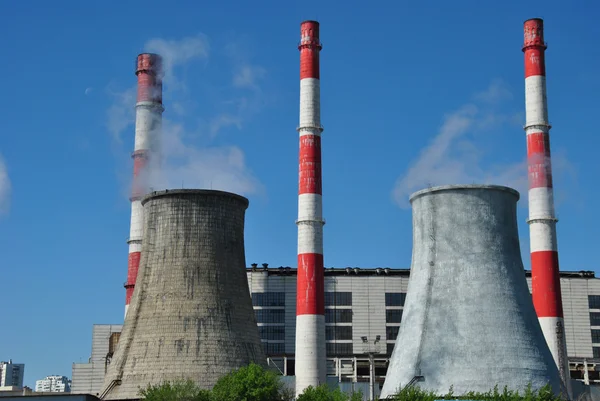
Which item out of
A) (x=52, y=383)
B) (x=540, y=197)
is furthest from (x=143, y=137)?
(x=52, y=383)

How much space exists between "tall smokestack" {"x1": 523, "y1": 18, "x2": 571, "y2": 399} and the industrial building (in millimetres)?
10188

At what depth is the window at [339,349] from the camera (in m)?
46.8

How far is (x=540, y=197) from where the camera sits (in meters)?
39.4

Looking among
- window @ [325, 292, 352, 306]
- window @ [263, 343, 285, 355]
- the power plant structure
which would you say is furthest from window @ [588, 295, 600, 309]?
window @ [263, 343, 285, 355]

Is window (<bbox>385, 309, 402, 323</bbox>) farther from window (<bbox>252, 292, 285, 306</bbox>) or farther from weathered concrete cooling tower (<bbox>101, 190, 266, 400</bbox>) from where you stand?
weathered concrete cooling tower (<bbox>101, 190, 266, 400</bbox>)

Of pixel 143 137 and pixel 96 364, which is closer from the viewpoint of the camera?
pixel 143 137

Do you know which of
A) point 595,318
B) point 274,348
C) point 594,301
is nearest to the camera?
point 274,348

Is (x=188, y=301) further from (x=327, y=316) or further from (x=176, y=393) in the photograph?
(x=327, y=316)

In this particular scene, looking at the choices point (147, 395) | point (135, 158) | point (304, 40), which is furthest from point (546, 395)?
point (135, 158)

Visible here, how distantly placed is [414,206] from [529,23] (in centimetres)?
1603

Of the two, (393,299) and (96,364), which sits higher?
(393,299)

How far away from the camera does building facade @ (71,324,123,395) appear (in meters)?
47.8

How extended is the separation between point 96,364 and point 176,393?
21030mm

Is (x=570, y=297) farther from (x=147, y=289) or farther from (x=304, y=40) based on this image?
(x=147, y=289)
